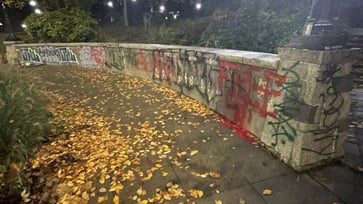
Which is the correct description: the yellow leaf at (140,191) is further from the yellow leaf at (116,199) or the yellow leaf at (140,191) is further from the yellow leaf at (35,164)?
the yellow leaf at (35,164)

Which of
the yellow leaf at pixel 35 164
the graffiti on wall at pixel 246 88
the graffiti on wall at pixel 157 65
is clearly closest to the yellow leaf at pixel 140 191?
the yellow leaf at pixel 35 164

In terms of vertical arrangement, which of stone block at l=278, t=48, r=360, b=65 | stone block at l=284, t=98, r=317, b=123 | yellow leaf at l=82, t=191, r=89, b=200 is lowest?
yellow leaf at l=82, t=191, r=89, b=200

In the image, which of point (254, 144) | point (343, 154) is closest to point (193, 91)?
point (254, 144)

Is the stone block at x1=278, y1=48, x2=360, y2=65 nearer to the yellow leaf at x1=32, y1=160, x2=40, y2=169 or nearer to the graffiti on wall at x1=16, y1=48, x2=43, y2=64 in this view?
the yellow leaf at x1=32, y1=160, x2=40, y2=169

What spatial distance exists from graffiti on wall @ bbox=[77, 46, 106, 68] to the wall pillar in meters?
10.8

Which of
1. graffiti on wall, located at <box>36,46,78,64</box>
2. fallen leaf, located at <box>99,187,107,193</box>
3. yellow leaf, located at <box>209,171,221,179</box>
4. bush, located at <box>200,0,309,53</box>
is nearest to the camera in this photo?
fallen leaf, located at <box>99,187,107,193</box>

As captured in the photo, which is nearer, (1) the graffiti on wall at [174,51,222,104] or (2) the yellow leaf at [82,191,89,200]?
(2) the yellow leaf at [82,191,89,200]

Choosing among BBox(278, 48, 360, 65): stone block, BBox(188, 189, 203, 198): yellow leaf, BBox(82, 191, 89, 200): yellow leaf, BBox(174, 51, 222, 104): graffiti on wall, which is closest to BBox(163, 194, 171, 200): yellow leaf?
BBox(188, 189, 203, 198): yellow leaf

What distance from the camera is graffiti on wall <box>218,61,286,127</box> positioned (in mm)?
4094

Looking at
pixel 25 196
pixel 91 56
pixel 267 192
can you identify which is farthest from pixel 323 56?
pixel 91 56

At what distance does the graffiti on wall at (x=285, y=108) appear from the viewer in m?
3.52

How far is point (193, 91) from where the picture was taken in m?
7.14

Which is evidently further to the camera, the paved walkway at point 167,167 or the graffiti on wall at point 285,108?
the graffiti on wall at point 285,108

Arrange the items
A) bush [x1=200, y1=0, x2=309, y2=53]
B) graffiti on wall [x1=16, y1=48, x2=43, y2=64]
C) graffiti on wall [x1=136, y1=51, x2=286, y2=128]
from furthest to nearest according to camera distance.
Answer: graffiti on wall [x1=16, y1=48, x2=43, y2=64] → bush [x1=200, y1=0, x2=309, y2=53] → graffiti on wall [x1=136, y1=51, x2=286, y2=128]
